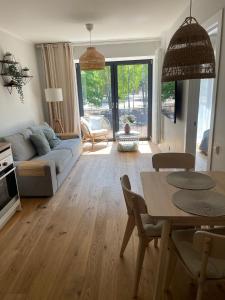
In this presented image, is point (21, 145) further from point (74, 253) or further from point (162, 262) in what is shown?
point (162, 262)

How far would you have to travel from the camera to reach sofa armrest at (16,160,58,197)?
9.98ft

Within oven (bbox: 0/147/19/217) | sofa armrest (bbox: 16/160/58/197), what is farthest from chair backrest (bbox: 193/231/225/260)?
sofa armrest (bbox: 16/160/58/197)

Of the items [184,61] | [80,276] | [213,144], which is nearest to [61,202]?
[80,276]

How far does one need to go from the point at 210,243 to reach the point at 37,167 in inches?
98.3

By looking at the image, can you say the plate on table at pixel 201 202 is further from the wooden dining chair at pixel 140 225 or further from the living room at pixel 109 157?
the wooden dining chair at pixel 140 225

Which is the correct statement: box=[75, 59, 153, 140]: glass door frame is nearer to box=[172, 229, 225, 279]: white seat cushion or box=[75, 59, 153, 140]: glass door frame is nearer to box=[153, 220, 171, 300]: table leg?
box=[172, 229, 225, 279]: white seat cushion

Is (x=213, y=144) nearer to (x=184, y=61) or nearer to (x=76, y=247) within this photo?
(x=184, y=61)

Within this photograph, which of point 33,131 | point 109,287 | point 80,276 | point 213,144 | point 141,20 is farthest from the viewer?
point 33,131

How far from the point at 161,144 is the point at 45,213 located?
3.44m

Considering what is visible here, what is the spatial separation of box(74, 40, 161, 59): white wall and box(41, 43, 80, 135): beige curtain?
35 cm

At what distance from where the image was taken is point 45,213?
282 centimetres

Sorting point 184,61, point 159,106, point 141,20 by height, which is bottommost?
point 159,106

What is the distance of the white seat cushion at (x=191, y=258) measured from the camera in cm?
121

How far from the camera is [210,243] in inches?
40.9
